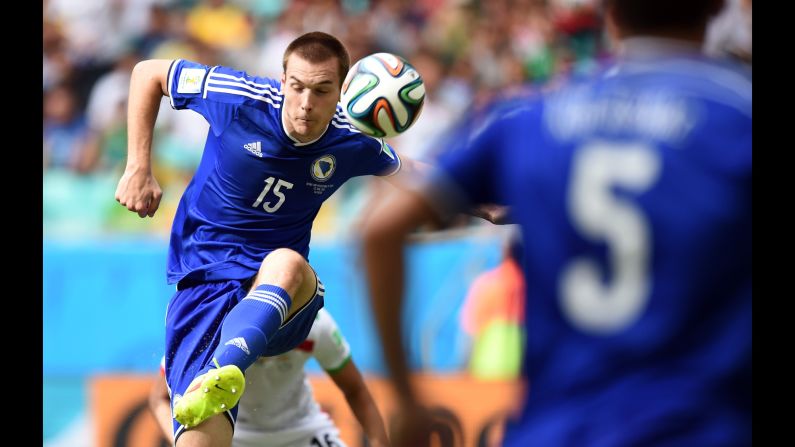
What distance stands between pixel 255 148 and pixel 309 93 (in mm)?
388

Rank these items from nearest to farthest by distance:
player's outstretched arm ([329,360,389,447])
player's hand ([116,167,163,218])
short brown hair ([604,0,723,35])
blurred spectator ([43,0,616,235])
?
short brown hair ([604,0,723,35]), player's hand ([116,167,163,218]), player's outstretched arm ([329,360,389,447]), blurred spectator ([43,0,616,235])

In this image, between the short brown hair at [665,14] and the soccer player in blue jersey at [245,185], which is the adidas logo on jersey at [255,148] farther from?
the short brown hair at [665,14]

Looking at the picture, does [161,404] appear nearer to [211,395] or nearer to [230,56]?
[211,395]

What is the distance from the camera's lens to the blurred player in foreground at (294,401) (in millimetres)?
6215

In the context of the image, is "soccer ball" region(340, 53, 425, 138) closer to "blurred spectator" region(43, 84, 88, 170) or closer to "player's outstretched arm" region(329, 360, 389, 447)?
"player's outstretched arm" region(329, 360, 389, 447)

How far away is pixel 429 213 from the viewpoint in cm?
274

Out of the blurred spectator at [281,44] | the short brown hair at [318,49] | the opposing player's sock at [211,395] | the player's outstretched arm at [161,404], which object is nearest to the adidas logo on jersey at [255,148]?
the short brown hair at [318,49]

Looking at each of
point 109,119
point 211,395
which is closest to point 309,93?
point 211,395

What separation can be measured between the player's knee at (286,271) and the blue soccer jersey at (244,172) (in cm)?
21

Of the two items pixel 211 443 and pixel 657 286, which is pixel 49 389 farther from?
pixel 657 286

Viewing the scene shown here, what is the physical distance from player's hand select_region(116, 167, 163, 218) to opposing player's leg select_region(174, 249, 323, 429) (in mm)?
564

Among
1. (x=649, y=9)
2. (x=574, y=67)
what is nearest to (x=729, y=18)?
(x=574, y=67)

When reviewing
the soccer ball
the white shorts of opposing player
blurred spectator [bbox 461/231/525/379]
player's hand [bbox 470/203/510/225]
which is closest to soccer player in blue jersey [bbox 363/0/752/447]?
player's hand [bbox 470/203/510/225]

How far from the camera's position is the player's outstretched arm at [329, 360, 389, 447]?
248 inches
